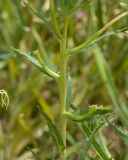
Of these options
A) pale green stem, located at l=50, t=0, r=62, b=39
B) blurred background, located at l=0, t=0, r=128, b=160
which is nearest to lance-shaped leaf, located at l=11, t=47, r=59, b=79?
pale green stem, located at l=50, t=0, r=62, b=39

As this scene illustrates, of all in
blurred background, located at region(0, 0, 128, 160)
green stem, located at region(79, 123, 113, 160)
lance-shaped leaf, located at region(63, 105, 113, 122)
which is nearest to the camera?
lance-shaped leaf, located at region(63, 105, 113, 122)

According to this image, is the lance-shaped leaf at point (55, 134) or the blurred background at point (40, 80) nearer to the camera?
the lance-shaped leaf at point (55, 134)

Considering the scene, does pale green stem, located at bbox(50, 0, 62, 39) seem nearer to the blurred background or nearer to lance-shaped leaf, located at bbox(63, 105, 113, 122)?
lance-shaped leaf, located at bbox(63, 105, 113, 122)

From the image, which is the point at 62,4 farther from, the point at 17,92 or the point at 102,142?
the point at 17,92

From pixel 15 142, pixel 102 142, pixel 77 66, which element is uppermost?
pixel 77 66

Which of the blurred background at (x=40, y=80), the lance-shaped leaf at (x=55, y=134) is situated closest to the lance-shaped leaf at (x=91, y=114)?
the lance-shaped leaf at (x=55, y=134)

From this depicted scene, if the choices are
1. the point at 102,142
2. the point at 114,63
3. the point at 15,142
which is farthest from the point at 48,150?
the point at 102,142

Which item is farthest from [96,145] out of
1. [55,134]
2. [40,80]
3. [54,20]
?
[40,80]

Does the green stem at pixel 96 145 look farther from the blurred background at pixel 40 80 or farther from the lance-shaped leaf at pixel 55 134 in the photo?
the blurred background at pixel 40 80

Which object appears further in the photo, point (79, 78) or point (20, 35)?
point (79, 78)
